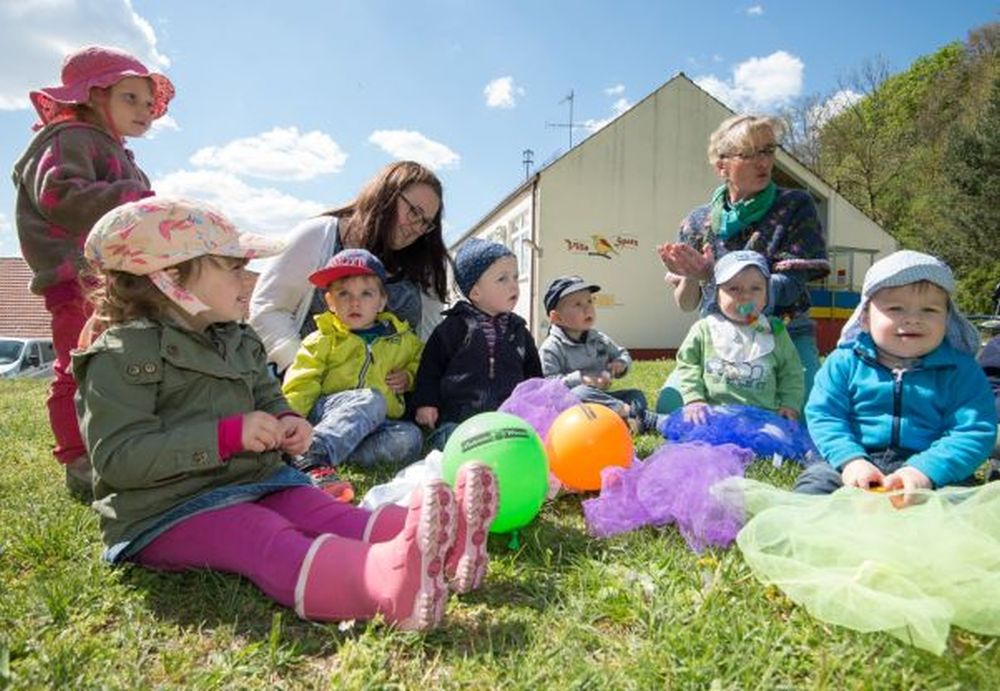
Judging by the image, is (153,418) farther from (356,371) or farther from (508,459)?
(356,371)

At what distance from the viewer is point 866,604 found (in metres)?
1.75

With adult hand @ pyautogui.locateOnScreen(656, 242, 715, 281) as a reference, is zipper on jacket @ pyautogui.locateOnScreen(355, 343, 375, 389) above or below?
below

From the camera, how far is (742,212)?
475 cm

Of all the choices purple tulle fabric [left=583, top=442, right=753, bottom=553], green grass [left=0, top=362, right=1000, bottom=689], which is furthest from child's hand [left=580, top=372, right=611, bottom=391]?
green grass [left=0, top=362, right=1000, bottom=689]

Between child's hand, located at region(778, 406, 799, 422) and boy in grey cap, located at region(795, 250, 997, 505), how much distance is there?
1416 millimetres

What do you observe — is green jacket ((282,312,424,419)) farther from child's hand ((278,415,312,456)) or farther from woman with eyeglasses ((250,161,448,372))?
child's hand ((278,415,312,456))

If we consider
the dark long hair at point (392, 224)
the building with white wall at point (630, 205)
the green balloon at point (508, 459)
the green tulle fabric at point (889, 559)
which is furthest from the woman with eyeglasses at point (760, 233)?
the building with white wall at point (630, 205)

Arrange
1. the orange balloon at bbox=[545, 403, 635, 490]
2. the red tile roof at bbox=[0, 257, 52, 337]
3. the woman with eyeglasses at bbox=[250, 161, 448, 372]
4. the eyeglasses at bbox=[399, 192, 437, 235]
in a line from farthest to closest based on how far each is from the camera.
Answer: the red tile roof at bbox=[0, 257, 52, 337] → the eyeglasses at bbox=[399, 192, 437, 235] → the woman with eyeglasses at bbox=[250, 161, 448, 372] → the orange balloon at bbox=[545, 403, 635, 490]

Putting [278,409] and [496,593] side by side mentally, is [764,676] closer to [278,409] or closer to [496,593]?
[496,593]

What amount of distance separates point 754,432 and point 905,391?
47.6 inches

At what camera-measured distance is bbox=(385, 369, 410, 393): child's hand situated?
14.6 feet

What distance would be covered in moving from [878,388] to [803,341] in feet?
6.88

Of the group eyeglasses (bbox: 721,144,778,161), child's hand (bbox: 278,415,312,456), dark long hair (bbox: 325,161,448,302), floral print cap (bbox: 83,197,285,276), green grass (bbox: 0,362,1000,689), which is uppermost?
eyeglasses (bbox: 721,144,778,161)

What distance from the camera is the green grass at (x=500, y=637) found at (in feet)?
5.51
